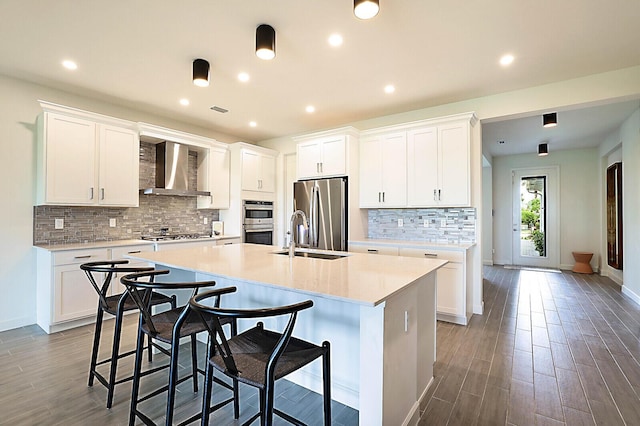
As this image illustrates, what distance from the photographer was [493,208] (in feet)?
25.7

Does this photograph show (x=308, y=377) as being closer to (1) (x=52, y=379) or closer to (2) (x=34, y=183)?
(1) (x=52, y=379)

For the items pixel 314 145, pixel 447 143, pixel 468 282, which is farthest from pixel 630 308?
pixel 314 145

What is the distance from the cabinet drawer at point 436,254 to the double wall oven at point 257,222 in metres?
2.59

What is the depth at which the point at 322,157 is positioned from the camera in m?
4.61

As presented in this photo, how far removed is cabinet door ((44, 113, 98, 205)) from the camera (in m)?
3.33

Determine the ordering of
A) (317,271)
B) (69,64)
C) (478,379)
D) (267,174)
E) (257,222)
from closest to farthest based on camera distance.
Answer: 1. (317,271)
2. (478,379)
3. (69,64)
4. (257,222)
5. (267,174)

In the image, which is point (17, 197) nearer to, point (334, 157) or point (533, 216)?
point (334, 157)

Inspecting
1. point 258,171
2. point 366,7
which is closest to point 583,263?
point 258,171

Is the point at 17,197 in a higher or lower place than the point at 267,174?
lower

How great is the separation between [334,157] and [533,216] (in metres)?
5.78

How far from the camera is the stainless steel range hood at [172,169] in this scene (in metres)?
4.39

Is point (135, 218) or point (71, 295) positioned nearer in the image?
point (71, 295)

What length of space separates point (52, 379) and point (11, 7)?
8.80 feet

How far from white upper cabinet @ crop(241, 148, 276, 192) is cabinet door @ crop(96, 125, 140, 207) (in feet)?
5.20
